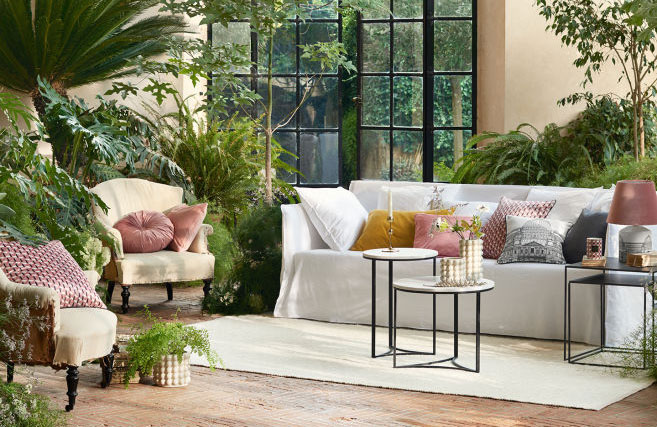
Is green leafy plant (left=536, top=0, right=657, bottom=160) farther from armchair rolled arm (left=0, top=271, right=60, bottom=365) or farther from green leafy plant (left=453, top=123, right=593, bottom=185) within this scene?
armchair rolled arm (left=0, top=271, right=60, bottom=365)

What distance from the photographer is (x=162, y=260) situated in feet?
23.7

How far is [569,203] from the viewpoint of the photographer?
662 centimetres

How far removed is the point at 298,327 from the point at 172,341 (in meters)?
1.63

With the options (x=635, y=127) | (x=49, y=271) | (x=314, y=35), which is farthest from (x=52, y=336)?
(x=314, y=35)

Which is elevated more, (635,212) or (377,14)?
(377,14)

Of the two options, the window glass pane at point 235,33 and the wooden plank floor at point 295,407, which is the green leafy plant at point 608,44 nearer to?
the window glass pane at point 235,33

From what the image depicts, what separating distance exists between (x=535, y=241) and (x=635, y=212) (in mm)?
839

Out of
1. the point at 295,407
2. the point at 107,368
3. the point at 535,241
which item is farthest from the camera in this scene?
the point at 535,241

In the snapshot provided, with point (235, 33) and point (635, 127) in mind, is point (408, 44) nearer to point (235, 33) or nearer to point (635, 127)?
point (235, 33)

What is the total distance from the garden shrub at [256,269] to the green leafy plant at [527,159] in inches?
103

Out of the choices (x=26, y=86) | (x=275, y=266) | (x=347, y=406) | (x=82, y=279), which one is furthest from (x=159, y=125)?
(x=347, y=406)

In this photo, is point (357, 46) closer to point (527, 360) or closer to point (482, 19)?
point (482, 19)

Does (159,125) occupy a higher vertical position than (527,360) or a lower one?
higher

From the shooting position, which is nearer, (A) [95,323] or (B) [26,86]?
(A) [95,323]
